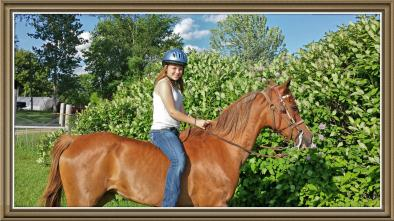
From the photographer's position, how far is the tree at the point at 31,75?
1329cm

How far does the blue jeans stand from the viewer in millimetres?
4570

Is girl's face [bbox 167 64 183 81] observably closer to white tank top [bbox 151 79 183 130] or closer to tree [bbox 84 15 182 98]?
white tank top [bbox 151 79 183 130]

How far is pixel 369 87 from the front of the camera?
230 inches

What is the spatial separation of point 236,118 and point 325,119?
1.84 metres

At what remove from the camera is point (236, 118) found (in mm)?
4867

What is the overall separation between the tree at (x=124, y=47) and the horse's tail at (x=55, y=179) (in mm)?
19637

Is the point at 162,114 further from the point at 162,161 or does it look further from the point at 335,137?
the point at 335,137

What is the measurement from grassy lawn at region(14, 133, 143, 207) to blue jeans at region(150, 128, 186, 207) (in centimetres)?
251

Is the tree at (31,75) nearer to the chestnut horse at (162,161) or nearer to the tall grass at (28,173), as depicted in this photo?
the tall grass at (28,173)

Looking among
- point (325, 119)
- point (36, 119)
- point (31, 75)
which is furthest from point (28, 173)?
point (325, 119)

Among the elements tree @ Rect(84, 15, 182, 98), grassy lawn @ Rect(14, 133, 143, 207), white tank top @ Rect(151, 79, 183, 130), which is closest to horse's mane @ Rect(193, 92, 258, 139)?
white tank top @ Rect(151, 79, 183, 130)

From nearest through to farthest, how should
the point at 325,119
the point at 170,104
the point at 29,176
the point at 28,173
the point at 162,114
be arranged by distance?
the point at 170,104, the point at 162,114, the point at 325,119, the point at 29,176, the point at 28,173

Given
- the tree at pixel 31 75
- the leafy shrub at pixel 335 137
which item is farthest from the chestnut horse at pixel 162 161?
the tree at pixel 31 75

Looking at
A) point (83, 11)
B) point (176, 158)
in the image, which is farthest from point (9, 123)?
point (176, 158)
